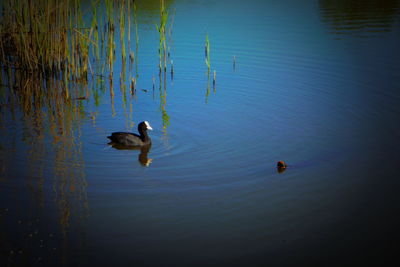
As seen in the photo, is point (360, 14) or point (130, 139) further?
point (360, 14)

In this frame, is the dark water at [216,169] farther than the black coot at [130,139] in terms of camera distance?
No

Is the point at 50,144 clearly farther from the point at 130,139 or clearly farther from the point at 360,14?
the point at 360,14

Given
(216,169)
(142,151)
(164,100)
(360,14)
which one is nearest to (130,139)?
(142,151)

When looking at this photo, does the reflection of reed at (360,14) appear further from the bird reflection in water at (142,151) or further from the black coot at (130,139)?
the bird reflection in water at (142,151)

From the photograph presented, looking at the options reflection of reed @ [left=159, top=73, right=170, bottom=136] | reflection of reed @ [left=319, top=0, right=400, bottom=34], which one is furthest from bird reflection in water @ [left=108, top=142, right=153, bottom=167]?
reflection of reed @ [left=319, top=0, right=400, bottom=34]

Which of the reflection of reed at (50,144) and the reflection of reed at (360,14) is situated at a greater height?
the reflection of reed at (360,14)

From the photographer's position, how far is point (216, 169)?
238 inches

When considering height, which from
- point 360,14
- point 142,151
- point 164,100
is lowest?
point 142,151

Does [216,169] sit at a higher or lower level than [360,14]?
lower

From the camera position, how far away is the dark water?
14.2ft

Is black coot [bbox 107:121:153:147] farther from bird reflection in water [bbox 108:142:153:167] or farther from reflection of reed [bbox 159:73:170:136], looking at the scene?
reflection of reed [bbox 159:73:170:136]

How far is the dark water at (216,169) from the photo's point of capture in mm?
4324

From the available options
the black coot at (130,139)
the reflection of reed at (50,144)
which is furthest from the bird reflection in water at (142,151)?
the reflection of reed at (50,144)

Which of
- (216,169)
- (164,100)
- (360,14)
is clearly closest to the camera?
(216,169)
